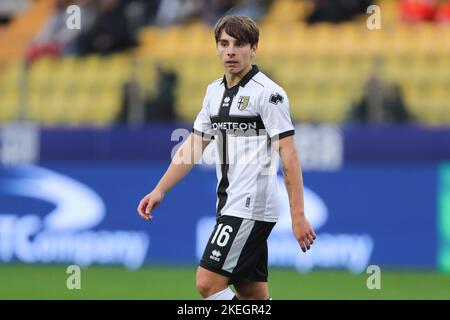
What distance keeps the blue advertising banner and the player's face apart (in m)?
6.58

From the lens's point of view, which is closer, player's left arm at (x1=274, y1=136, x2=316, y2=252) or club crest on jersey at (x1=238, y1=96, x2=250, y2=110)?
player's left arm at (x1=274, y1=136, x2=316, y2=252)

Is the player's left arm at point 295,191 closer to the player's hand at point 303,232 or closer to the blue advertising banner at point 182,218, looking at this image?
the player's hand at point 303,232

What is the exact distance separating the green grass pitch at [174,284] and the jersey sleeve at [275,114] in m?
4.00

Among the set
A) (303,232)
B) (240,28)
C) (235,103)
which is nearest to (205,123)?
(235,103)

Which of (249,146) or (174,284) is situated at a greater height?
(249,146)

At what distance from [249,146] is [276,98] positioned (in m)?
0.36

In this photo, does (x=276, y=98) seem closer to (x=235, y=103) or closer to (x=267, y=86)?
(x=267, y=86)

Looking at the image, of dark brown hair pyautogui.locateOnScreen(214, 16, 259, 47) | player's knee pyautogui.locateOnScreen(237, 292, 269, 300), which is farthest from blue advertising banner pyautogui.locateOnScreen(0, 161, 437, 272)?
dark brown hair pyautogui.locateOnScreen(214, 16, 259, 47)

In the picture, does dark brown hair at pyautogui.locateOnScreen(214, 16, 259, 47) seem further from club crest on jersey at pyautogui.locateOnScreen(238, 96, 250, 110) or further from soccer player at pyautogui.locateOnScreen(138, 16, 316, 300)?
club crest on jersey at pyautogui.locateOnScreen(238, 96, 250, 110)

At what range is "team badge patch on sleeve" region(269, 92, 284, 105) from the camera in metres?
6.93

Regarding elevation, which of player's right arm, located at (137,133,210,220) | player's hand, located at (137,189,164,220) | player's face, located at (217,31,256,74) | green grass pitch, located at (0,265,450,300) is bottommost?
green grass pitch, located at (0,265,450,300)

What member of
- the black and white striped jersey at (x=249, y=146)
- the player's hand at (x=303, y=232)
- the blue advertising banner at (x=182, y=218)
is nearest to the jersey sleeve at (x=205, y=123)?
the black and white striped jersey at (x=249, y=146)

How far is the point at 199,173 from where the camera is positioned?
46.0 feet

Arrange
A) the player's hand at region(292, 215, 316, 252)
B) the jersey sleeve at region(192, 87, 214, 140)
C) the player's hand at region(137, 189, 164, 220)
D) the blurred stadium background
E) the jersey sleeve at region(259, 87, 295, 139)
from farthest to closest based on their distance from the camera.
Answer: the blurred stadium background, the jersey sleeve at region(192, 87, 214, 140), the player's hand at region(137, 189, 164, 220), the jersey sleeve at region(259, 87, 295, 139), the player's hand at region(292, 215, 316, 252)
